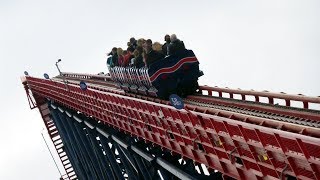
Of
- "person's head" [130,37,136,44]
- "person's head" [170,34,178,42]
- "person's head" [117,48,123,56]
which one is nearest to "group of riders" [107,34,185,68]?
"person's head" [170,34,178,42]

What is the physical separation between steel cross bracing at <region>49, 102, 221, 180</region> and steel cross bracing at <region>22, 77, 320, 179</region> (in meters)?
0.89

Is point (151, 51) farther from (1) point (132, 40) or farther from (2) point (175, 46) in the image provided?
(1) point (132, 40)

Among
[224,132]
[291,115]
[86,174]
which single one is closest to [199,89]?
[291,115]

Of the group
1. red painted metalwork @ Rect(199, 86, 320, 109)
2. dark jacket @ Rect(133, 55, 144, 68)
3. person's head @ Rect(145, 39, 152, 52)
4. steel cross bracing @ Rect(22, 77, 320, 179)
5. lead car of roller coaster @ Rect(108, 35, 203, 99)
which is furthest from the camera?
dark jacket @ Rect(133, 55, 144, 68)

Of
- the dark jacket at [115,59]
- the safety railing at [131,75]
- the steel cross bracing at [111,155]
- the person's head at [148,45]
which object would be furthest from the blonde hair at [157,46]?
the dark jacket at [115,59]

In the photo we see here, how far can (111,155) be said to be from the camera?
77.6 ft

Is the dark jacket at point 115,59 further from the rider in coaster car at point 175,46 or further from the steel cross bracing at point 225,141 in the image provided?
the steel cross bracing at point 225,141

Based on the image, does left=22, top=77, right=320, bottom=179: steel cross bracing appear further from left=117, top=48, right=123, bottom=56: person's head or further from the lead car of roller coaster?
left=117, top=48, right=123, bottom=56: person's head

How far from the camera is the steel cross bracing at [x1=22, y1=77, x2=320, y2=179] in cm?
841

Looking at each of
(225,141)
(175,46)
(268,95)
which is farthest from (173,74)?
(225,141)

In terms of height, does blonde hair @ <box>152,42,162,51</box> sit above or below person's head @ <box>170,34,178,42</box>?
below

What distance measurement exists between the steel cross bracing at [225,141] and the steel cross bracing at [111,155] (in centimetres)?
89

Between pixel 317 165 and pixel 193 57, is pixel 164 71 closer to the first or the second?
pixel 193 57

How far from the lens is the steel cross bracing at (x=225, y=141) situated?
8406 mm
